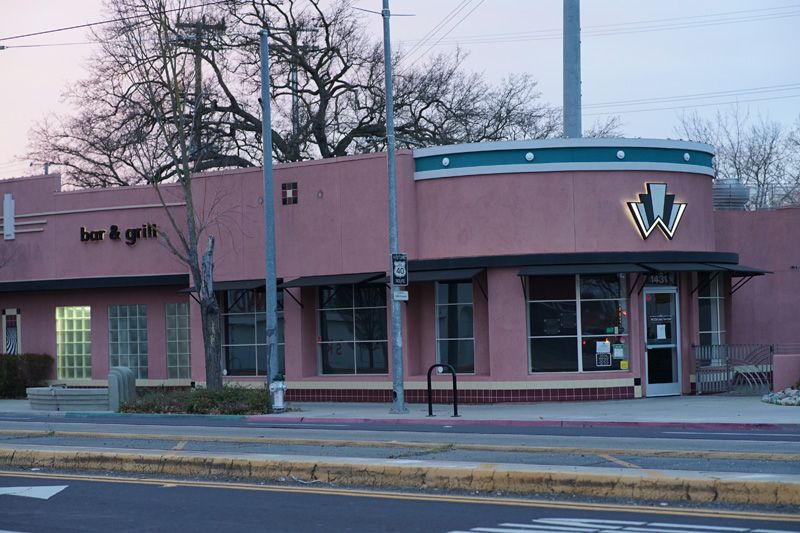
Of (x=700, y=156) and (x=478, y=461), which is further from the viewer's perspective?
(x=700, y=156)

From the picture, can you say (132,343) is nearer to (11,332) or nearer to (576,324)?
(11,332)

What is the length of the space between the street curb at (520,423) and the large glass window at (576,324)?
4.51 metres

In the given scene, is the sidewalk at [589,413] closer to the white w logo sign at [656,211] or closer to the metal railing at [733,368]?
the metal railing at [733,368]

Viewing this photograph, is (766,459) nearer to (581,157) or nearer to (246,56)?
(581,157)

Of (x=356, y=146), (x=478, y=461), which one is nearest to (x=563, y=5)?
(x=356, y=146)

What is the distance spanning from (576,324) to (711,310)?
15.0 ft

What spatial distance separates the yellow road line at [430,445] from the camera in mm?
13188

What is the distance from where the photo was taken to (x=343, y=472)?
1242 centimetres

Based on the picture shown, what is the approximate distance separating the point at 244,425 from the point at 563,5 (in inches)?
733

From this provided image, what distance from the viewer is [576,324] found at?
25969 millimetres

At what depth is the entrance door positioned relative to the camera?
26.5 metres

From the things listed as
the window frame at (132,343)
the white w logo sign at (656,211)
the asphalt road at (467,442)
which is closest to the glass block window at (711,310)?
the white w logo sign at (656,211)

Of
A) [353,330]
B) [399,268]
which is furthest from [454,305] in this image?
[399,268]

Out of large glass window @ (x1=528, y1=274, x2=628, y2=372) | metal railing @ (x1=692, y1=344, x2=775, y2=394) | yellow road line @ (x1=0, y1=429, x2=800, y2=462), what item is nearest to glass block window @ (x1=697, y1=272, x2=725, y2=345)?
metal railing @ (x1=692, y1=344, x2=775, y2=394)
